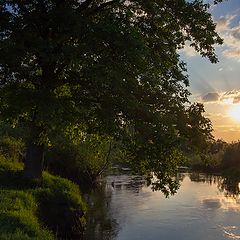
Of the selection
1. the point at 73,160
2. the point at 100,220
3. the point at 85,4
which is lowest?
the point at 100,220

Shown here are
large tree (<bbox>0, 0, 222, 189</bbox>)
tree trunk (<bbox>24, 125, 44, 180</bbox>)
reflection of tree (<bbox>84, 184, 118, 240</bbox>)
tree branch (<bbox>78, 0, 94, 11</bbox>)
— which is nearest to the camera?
large tree (<bbox>0, 0, 222, 189</bbox>)

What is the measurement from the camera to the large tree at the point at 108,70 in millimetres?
21109

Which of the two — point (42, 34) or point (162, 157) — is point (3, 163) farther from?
point (162, 157)

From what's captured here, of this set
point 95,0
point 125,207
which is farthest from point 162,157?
point 125,207

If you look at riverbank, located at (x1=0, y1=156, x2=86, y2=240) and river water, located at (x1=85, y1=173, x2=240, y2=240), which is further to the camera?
river water, located at (x1=85, y1=173, x2=240, y2=240)

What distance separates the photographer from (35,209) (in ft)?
71.4

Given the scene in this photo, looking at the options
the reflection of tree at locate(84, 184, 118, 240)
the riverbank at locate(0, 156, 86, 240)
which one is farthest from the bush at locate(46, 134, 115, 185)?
the riverbank at locate(0, 156, 86, 240)

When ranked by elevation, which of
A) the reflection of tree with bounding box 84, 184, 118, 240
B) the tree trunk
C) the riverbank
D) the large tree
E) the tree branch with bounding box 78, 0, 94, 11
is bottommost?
the reflection of tree with bounding box 84, 184, 118, 240

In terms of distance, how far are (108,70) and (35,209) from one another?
8045 mm

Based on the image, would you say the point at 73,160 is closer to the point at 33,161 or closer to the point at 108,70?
the point at 33,161

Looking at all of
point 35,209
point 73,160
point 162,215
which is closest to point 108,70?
point 35,209

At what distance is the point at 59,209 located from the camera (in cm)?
2436

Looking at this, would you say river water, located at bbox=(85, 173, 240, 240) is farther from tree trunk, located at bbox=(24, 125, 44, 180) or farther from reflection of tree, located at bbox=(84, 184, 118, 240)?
tree trunk, located at bbox=(24, 125, 44, 180)

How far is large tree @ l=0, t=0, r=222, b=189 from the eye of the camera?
21109 mm
